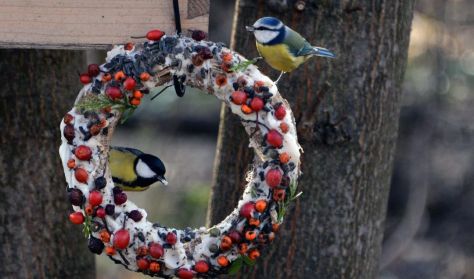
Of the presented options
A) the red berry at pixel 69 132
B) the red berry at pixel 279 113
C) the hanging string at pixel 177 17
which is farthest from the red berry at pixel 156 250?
the hanging string at pixel 177 17

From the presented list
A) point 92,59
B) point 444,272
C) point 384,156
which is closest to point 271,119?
point 384,156

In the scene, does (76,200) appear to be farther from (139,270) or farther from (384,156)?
(384,156)

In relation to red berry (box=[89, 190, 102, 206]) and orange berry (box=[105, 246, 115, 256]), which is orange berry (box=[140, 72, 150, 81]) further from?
orange berry (box=[105, 246, 115, 256])

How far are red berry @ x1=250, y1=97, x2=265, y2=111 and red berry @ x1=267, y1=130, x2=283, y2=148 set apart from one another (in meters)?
0.07

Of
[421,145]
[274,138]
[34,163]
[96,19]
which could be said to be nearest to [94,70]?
[96,19]

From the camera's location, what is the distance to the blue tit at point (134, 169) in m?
1.98

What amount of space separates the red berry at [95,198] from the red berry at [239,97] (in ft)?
1.29

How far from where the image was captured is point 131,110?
191 centimetres

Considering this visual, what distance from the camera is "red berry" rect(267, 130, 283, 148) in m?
1.88

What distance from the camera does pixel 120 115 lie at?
1923 mm

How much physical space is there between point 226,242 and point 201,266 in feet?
0.29

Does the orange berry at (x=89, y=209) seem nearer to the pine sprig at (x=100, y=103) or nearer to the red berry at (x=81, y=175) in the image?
the red berry at (x=81, y=175)

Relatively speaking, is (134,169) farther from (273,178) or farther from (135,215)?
(273,178)

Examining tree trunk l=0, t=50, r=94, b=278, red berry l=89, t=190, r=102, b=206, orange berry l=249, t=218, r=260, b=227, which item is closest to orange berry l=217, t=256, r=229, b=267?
orange berry l=249, t=218, r=260, b=227
